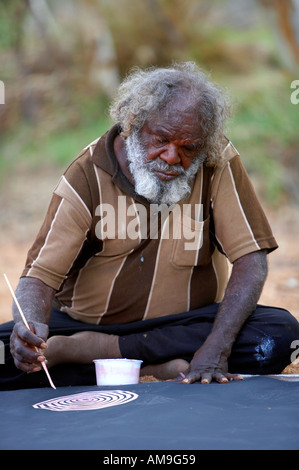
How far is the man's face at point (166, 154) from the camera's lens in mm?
3170

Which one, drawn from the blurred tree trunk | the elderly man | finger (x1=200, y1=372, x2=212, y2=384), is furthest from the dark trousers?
the blurred tree trunk

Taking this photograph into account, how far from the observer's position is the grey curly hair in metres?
3.21

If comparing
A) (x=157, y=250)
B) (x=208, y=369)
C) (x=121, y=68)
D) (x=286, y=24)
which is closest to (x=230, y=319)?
(x=208, y=369)

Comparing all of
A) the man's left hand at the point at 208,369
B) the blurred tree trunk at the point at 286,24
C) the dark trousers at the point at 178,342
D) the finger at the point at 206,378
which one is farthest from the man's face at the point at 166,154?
the blurred tree trunk at the point at 286,24

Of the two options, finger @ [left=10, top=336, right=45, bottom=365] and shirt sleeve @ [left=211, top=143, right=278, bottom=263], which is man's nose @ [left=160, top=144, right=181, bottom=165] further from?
finger @ [left=10, top=336, right=45, bottom=365]

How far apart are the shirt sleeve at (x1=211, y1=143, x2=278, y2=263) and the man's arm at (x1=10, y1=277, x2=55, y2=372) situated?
918 millimetres

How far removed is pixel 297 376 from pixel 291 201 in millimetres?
5617

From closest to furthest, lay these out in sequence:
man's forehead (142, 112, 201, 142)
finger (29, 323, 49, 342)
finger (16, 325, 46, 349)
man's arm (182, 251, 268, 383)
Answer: finger (16, 325, 46, 349) < finger (29, 323, 49, 342) < man's arm (182, 251, 268, 383) < man's forehead (142, 112, 201, 142)

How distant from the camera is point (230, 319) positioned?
10.3 ft

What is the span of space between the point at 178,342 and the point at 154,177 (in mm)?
829

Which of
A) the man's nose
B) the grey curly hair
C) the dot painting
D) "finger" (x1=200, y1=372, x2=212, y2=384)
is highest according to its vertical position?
the grey curly hair

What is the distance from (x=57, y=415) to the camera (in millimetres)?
2383

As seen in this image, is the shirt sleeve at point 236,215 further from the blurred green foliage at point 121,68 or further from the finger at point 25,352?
the blurred green foliage at point 121,68

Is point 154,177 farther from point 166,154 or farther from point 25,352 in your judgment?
point 25,352
